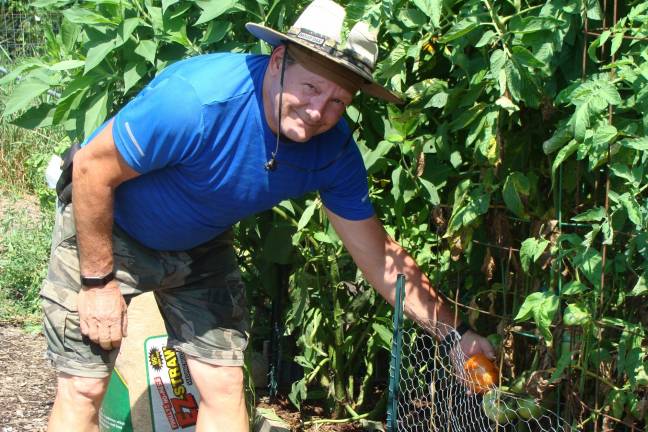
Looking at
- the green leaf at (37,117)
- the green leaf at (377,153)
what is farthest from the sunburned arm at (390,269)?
the green leaf at (37,117)

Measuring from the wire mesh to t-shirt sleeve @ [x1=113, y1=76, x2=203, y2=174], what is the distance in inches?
39.4

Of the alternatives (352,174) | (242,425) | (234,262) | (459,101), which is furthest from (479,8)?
Result: (242,425)

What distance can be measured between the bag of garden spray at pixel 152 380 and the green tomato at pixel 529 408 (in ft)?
4.53

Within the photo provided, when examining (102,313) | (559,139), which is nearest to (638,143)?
(559,139)

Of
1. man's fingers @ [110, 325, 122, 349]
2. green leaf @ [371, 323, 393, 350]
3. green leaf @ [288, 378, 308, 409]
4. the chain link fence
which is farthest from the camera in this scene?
the chain link fence

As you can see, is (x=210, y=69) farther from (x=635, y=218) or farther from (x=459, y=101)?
(x=635, y=218)

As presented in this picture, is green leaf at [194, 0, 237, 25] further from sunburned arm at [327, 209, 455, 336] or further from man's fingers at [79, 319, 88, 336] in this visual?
man's fingers at [79, 319, 88, 336]

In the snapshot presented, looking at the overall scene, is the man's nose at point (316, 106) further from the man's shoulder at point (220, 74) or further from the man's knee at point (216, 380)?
the man's knee at point (216, 380)

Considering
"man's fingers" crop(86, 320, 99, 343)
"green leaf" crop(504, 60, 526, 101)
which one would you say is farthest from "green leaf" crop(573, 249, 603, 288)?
"man's fingers" crop(86, 320, 99, 343)

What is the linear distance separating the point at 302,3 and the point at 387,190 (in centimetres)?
73

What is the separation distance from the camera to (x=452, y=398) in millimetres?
3365

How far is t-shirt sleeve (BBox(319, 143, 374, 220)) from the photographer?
3082 millimetres

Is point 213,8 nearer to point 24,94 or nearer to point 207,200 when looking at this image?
point 207,200

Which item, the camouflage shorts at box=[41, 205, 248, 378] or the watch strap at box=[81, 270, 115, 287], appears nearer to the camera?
the watch strap at box=[81, 270, 115, 287]
